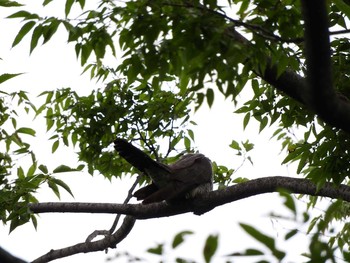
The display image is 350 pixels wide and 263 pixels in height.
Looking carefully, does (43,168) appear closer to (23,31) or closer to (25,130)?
(25,130)

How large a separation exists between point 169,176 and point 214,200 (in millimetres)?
734

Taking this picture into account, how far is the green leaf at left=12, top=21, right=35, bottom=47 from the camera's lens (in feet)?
12.2

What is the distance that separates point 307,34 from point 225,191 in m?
3.04

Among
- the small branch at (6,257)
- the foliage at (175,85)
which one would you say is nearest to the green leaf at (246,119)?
the foliage at (175,85)

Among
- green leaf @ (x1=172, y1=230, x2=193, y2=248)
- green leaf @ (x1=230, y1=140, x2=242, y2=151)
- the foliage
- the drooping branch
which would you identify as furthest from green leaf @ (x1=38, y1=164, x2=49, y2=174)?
green leaf @ (x1=172, y1=230, x2=193, y2=248)

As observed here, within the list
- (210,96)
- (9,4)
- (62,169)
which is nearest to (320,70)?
(210,96)

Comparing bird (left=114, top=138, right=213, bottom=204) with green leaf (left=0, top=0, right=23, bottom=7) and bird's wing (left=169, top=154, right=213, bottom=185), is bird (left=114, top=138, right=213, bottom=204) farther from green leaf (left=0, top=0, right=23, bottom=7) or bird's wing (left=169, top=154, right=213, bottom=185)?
green leaf (left=0, top=0, right=23, bottom=7)

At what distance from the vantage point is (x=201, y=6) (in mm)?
3191

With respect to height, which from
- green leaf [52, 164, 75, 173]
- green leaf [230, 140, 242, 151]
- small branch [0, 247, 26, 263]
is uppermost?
green leaf [230, 140, 242, 151]

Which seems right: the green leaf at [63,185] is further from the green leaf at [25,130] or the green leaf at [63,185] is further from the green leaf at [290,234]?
the green leaf at [290,234]

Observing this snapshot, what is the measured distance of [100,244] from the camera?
5.89 metres

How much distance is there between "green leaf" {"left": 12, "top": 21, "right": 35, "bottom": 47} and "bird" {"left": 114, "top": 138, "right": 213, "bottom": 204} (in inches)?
72.7

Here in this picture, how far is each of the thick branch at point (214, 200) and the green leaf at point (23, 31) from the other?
1.75 metres

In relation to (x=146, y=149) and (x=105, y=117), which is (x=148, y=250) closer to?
(x=105, y=117)
